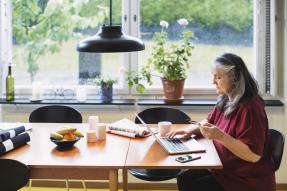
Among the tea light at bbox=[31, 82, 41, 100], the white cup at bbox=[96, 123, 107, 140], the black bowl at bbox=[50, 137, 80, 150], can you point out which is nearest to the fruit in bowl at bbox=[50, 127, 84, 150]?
the black bowl at bbox=[50, 137, 80, 150]

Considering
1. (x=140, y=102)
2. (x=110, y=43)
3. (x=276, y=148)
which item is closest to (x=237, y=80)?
(x=276, y=148)

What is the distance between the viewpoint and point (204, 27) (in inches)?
161

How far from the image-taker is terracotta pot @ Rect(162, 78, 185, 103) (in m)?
3.89

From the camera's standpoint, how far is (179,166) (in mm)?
2350

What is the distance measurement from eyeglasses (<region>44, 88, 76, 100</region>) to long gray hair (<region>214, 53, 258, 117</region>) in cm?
178

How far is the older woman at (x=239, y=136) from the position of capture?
98.0 inches

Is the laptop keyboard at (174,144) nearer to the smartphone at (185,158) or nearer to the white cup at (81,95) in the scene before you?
the smartphone at (185,158)

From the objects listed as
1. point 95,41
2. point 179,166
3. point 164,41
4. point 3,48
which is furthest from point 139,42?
point 3,48

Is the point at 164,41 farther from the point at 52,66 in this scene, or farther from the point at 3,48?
the point at 3,48

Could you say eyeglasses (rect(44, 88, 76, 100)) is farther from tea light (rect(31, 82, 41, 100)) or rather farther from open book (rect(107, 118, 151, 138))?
open book (rect(107, 118, 151, 138))

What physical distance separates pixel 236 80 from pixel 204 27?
1495mm

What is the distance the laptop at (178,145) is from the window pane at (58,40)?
4.94 feet

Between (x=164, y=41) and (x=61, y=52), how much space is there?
943 millimetres

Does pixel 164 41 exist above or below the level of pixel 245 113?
above
